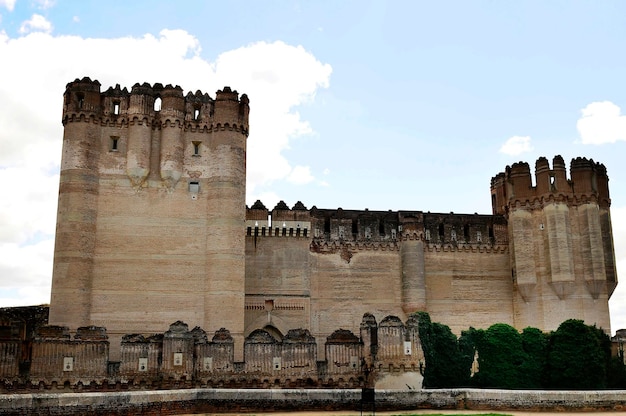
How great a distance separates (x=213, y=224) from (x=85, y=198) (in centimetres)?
601

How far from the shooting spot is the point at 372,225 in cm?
3872

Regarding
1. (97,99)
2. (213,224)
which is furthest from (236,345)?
(97,99)

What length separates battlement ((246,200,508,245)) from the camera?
3688cm

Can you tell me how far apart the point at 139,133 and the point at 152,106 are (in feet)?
5.30

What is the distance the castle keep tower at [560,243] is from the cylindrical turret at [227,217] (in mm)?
15702

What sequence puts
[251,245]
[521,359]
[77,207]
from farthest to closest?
[251,245]
[77,207]
[521,359]

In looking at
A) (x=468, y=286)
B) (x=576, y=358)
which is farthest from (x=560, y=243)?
(x=576, y=358)

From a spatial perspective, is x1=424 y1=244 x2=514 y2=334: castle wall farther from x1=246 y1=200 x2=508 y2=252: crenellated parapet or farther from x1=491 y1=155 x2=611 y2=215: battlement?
x1=491 y1=155 x2=611 y2=215: battlement

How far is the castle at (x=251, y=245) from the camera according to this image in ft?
105

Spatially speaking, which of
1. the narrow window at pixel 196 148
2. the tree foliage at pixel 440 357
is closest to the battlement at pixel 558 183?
the tree foliage at pixel 440 357

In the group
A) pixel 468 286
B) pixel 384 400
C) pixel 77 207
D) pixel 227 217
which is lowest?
pixel 384 400

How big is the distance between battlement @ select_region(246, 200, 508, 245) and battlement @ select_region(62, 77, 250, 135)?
5.06 metres

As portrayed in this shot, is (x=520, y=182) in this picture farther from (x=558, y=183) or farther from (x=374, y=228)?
(x=374, y=228)

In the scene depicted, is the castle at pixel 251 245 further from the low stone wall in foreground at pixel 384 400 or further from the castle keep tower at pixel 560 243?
the low stone wall in foreground at pixel 384 400
